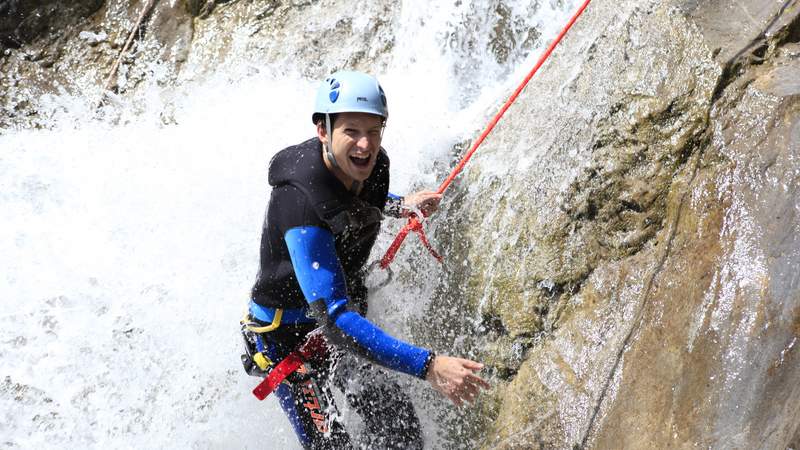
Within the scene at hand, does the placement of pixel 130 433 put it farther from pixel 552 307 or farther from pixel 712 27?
pixel 712 27

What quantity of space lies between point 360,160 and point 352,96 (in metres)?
0.25

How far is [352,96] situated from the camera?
2.83m

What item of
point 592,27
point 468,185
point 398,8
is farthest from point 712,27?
point 398,8

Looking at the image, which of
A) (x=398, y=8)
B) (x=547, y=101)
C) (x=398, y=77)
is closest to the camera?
(x=547, y=101)

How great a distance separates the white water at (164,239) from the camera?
13.9ft

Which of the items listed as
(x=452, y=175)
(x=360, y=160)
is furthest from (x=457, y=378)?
(x=452, y=175)

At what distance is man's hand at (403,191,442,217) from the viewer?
3771 millimetres

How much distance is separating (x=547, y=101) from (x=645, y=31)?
0.61 metres

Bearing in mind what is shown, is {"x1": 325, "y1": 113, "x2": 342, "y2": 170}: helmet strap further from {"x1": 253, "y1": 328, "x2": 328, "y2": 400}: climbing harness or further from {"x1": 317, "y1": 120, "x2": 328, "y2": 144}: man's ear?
{"x1": 253, "y1": 328, "x2": 328, "y2": 400}: climbing harness

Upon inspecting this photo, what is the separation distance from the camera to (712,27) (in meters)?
3.44

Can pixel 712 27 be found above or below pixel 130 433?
above

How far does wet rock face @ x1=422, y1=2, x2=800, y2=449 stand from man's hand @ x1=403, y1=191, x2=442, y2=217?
223 mm

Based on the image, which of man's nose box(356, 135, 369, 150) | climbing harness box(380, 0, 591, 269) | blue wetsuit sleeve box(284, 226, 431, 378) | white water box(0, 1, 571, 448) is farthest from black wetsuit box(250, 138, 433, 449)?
white water box(0, 1, 571, 448)

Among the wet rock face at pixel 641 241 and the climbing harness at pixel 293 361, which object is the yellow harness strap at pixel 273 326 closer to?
the climbing harness at pixel 293 361
